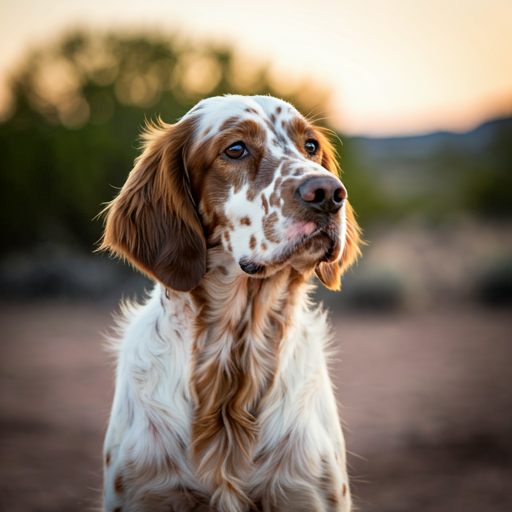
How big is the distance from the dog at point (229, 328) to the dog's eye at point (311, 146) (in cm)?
7

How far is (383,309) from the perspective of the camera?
409 inches

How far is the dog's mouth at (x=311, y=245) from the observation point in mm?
2023

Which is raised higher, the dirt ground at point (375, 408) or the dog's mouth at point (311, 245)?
the dog's mouth at point (311, 245)

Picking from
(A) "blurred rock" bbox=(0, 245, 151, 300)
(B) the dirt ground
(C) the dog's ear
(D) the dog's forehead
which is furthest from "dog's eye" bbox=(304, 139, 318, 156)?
(A) "blurred rock" bbox=(0, 245, 151, 300)

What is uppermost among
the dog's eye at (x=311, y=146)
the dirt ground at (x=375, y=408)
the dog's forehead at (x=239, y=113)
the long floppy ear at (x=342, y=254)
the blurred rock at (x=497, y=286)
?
the dog's forehead at (x=239, y=113)

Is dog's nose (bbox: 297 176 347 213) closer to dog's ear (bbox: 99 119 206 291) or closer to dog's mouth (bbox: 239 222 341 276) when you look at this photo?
dog's mouth (bbox: 239 222 341 276)

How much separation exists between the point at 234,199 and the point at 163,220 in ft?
1.17

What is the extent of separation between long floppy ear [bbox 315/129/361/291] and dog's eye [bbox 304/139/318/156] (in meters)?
0.08

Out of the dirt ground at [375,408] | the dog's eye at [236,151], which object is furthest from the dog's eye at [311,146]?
the dirt ground at [375,408]

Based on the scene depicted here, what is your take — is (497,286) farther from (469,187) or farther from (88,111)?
(88,111)

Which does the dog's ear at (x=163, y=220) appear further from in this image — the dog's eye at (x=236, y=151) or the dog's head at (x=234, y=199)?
the dog's eye at (x=236, y=151)

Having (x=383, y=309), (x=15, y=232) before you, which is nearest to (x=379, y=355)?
(x=383, y=309)

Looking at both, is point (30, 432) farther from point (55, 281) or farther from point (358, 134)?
point (358, 134)

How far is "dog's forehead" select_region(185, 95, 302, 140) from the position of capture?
236 centimetres
